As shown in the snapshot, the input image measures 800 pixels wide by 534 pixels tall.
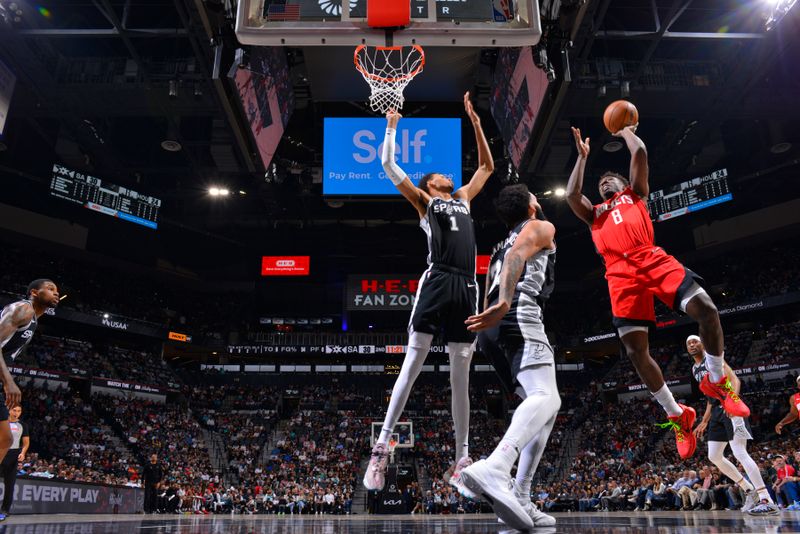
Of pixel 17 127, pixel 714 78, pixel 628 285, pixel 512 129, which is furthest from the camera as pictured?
pixel 17 127

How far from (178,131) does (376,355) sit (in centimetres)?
1989

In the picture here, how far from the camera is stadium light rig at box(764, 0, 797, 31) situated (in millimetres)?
11620

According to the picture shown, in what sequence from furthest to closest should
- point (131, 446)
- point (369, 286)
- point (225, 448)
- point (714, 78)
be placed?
point (369, 286), point (225, 448), point (131, 446), point (714, 78)

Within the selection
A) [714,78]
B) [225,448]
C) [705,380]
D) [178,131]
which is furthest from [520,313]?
[225,448]

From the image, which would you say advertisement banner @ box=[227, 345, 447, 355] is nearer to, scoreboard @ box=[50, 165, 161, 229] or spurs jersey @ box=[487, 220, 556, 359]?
scoreboard @ box=[50, 165, 161, 229]

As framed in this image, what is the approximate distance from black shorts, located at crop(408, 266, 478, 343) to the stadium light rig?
11.6 m

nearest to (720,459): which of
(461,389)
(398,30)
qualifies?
(461,389)

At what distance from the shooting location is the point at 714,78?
14570mm

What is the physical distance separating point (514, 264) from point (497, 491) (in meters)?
1.24

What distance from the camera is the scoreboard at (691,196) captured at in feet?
63.3

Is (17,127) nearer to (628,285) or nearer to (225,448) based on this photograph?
(225,448)

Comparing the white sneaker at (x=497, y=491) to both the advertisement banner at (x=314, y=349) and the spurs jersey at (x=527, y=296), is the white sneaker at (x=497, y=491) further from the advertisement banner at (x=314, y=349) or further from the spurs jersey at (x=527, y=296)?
the advertisement banner at (x=314, y=349)

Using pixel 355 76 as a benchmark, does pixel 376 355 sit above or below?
below

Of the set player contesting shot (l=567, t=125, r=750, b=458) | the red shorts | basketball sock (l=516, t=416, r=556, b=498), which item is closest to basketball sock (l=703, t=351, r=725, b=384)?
player contesting shot (l=567, t=125, r=750, b=458)
